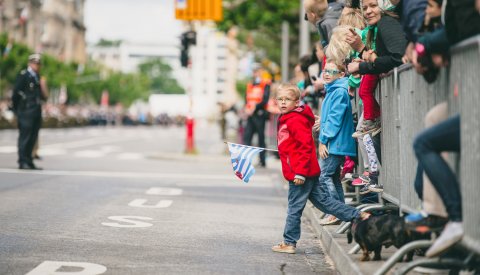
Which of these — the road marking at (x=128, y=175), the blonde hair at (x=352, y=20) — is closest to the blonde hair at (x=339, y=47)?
the blonde hair at (x=352, y=20)

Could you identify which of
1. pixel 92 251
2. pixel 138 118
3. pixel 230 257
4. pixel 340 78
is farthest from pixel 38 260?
pixel 138 118

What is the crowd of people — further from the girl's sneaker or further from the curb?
the curb

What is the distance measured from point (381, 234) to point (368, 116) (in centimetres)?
233

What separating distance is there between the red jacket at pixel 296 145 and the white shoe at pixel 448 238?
8.03 ft

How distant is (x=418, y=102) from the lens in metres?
6.98

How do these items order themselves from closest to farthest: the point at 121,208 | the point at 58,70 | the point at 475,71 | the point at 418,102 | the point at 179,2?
the point at 475,71, the point at 418,102, the point at 121,208, the point at 179,2, the point at 58,70

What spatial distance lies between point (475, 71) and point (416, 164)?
170 cm

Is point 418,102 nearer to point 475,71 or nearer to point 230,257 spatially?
point 475,71

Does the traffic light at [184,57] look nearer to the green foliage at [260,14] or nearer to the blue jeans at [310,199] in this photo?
the green foliage at [260,14]

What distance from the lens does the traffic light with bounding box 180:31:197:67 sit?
2659 centimetres

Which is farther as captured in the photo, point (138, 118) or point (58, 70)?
point (138, 118)

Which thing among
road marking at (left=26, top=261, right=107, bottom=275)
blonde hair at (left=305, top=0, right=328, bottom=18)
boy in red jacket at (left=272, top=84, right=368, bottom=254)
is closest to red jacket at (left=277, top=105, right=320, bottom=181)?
boy in red jacket at (left=272, top=84, right=368, bottom=254)

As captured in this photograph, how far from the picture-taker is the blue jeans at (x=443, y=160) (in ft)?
19.0

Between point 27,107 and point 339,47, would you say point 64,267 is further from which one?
point 27,107
